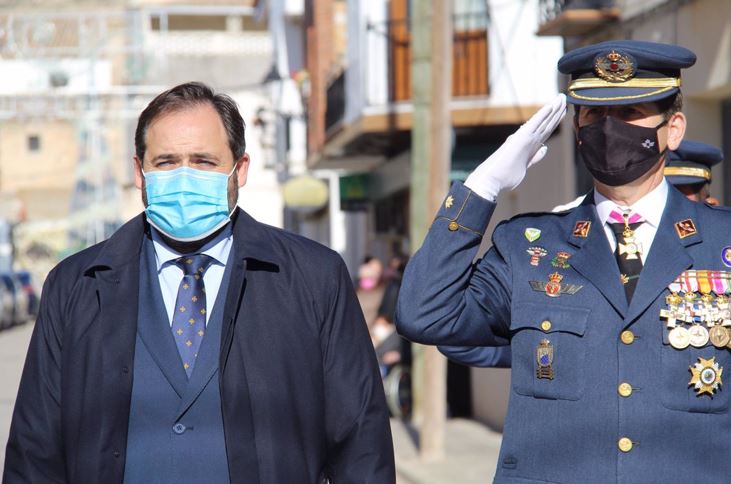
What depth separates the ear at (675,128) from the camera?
4.14 metres

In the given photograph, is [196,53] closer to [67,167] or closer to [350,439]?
[67,167]

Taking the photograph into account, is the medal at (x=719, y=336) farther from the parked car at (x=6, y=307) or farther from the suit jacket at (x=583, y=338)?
the parked car at (x=6, y=307)

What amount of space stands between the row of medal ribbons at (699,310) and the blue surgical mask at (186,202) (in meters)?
1.44

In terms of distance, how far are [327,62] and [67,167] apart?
5818cm

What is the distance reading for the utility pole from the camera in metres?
13.9

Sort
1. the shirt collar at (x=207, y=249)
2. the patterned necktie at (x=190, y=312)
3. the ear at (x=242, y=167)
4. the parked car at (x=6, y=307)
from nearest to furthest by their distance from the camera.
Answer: the patterned necktie at (x=190, y=312) < the shirt collar at (x=207, y=249) < the ear at (x=242, y=167) < the parked car at (x=6, y=307)

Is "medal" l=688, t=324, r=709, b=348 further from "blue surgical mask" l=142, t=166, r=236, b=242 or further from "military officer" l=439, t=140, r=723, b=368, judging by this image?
"military officer" l=439, t=140, r=723, b=368

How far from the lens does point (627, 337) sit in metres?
3.89

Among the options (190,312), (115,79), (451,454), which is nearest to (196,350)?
(190,312)

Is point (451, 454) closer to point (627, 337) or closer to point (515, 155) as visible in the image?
point (515, 155)

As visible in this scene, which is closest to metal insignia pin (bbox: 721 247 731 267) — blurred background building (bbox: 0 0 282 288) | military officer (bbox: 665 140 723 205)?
military officer (bbox: 665 140 723 205)

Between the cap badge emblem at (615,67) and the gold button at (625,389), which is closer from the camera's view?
the gold button at (625,389)

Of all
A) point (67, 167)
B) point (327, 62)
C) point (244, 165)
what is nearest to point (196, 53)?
point (67, 167)

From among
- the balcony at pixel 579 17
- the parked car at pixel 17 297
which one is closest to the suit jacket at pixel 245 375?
the balcony at pixel 579 17
